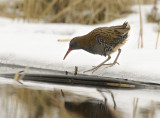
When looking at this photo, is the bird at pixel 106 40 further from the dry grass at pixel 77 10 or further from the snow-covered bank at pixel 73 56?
the dry grass at pixel 77 10

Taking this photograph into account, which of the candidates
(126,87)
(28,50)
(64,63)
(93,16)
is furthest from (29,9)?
(126,87)

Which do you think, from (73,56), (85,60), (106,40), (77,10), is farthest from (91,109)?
(77,10)

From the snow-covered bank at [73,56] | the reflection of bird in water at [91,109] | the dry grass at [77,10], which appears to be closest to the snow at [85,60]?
the snow-covered bank at [73,56]

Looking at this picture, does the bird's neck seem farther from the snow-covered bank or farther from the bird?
the snow-covered bank

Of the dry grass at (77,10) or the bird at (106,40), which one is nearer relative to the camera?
the bird at (106,40)

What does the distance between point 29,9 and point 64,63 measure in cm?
275

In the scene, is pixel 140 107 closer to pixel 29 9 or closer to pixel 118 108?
pixel 118 108

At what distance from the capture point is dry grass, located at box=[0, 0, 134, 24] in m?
6.96

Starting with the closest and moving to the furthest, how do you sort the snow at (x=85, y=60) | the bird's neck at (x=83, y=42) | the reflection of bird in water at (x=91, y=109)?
the reflection of bird in water at (x=91, y=109) < the snow at (x=85, y=60) < the bird's neck at (x=83, y=42)

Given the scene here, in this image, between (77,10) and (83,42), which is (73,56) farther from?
(77,10)

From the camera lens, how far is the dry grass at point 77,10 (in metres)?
6.96

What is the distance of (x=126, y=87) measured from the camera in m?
3.85

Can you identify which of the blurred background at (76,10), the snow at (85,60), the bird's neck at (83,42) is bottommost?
the snow at (85,60)

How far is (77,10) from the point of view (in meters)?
7.23
